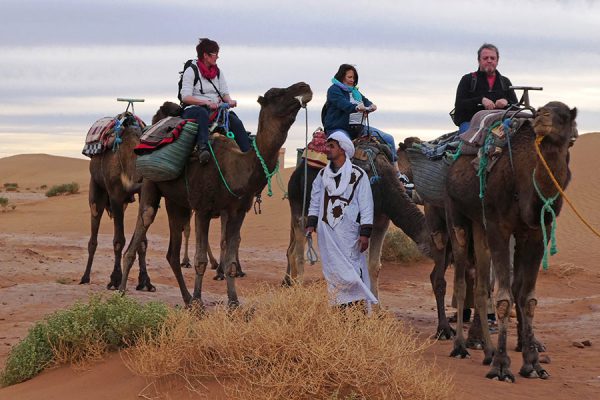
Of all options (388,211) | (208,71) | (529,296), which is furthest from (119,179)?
(529,296)

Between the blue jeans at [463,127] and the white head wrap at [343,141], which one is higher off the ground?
the blue jeans at [463,127]

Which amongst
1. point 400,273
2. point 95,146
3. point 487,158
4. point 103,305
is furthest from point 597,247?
point 103,305

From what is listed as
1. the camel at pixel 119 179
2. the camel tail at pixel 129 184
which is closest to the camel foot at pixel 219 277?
the camel at pixel 119 179

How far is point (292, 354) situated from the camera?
6.84 meters

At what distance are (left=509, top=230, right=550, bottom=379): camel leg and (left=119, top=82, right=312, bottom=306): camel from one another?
3.31m

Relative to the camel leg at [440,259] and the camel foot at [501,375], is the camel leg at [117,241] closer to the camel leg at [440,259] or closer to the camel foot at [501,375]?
the camel leg at [440,259]

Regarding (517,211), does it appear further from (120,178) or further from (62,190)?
(62,190)

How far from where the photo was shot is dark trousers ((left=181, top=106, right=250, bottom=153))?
12070 mm

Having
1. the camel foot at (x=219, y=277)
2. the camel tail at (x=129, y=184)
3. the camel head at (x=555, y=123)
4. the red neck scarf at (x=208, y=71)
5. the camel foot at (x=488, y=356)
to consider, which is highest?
the red neck scarf at (x=208, y=71)

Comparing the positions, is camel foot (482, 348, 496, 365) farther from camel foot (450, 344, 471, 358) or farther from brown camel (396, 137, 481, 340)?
brown camel (396, 137, 481, 340)

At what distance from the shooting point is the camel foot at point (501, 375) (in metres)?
8.68

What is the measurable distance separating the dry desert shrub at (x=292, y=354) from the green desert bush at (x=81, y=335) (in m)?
0.61

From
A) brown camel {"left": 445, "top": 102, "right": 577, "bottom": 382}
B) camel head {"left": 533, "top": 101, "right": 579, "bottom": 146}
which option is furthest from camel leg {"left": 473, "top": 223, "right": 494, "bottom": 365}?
camel head {"left": 533, "top": 101, "right": 579, "bottom": 146}

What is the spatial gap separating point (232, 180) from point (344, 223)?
2752mm
